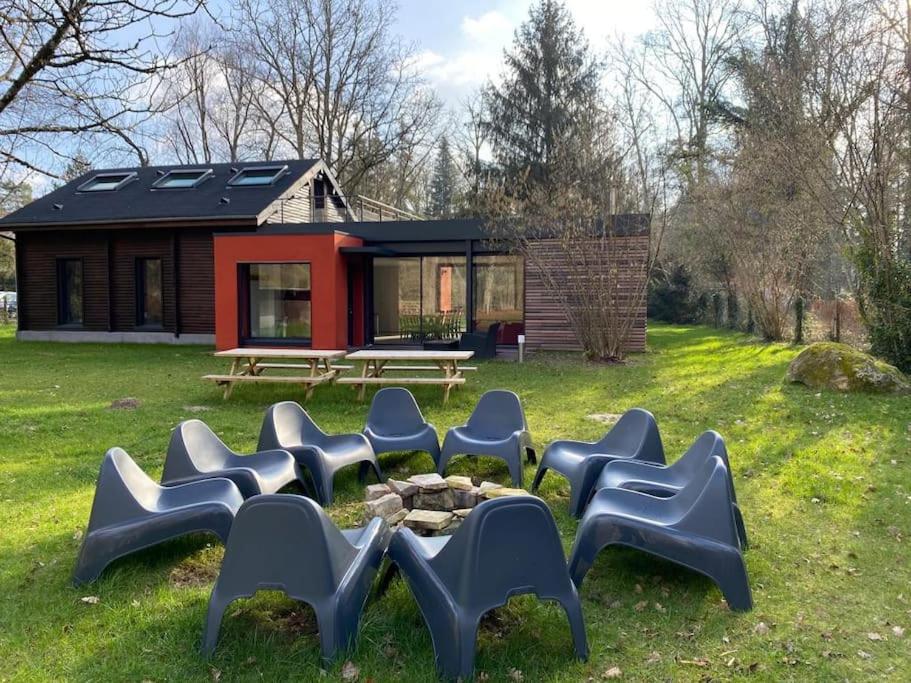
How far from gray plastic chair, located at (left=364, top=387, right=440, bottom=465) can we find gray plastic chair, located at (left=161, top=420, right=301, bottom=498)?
1.08 meters

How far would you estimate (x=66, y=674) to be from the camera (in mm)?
2820

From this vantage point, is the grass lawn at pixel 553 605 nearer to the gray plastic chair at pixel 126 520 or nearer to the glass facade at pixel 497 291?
the gray plastic chair at pixel 126 520

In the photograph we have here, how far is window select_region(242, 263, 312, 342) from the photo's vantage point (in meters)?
16.5

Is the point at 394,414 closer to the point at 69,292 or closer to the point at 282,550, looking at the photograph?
the point at 282,550

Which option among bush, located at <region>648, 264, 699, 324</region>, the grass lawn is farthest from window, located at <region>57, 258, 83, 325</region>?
bush, located at <region>648, 264, 699, 324</region>

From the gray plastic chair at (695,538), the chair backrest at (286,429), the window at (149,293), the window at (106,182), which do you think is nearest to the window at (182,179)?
the window at (106,182)

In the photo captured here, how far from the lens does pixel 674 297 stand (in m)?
30.0

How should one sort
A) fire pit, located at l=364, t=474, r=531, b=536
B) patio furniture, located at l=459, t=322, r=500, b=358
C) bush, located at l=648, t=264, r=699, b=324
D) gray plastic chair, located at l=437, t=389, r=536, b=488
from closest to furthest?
fire pit, located at l=364, t=474, r=531, b=536 < gray plastic chair, located at l=437, t=389, r=536, b=488 < patio furniture, located at l=459, t=322, r=500, b=358 < bush, located at l=648, t=264, r=699, b=324

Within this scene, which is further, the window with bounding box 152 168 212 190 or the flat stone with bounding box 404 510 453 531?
the window with bounding box 152 168 212 190

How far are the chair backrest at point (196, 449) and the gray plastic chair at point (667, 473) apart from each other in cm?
276

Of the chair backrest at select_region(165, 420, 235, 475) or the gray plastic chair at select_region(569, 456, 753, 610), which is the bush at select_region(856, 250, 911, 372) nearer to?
the gray plastic chair at select_region(569, 456, 753, 610)

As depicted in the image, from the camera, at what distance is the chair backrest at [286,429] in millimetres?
5309

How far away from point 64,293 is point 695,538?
70.3ft

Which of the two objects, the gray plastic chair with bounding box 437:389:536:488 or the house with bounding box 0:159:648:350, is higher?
the house with bounding box 0:159:648:350
